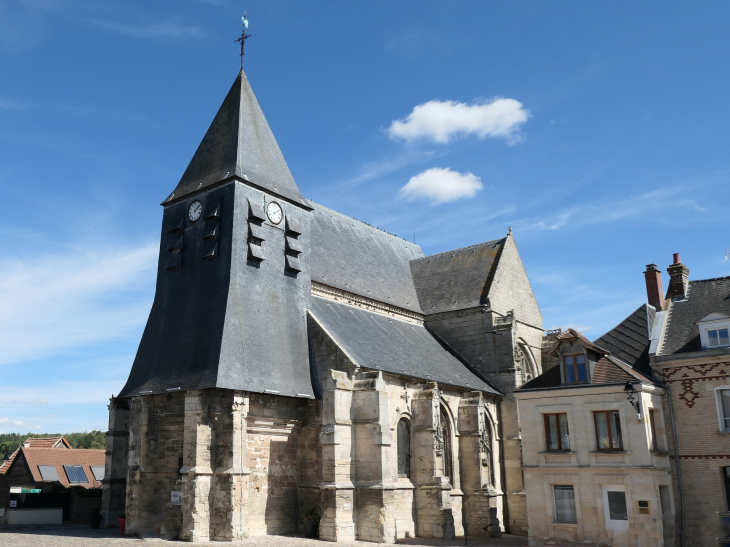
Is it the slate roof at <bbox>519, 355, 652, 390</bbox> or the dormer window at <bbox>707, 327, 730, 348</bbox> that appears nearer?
the slate roof at <bbox>519, 355, 652, 390</bbox>

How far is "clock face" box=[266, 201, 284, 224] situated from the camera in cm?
2239

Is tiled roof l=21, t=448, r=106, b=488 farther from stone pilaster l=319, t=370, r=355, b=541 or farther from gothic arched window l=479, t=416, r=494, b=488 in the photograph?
gothic arched window l=479, t=416, r=494, b=488

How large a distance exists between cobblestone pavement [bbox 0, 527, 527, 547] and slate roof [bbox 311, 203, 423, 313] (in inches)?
382

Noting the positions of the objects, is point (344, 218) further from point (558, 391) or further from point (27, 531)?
point (27, 531)

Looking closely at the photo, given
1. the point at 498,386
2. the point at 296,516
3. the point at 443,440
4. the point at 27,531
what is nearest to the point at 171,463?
the point at 296,516

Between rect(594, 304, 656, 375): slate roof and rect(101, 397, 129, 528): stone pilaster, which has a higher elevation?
rect(594, 304, 656, 375): slate roof

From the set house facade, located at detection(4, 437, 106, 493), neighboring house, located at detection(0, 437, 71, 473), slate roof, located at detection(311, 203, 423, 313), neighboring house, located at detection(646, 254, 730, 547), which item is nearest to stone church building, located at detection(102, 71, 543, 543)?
slate roof, located at detection(311, 203, 423, 313)

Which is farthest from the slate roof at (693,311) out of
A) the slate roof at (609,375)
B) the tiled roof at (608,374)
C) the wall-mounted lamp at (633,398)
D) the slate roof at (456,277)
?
the slate roof at (456,277)

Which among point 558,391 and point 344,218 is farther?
point 344,218

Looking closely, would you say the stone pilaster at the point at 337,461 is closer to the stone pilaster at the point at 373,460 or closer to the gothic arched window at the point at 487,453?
the stone pilaster at the point at 373,460

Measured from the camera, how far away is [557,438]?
59.9 ft

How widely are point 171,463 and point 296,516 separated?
4130 mm

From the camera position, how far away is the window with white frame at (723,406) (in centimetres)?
1752

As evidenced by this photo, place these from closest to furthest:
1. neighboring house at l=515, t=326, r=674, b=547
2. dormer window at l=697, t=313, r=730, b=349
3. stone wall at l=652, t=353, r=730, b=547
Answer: neighboring house at l=515, t=326, r=674, b=547
stone wall at l=652, t=353, r=730, b=547
dormer window at l=697, t=313, r=730, b=349
